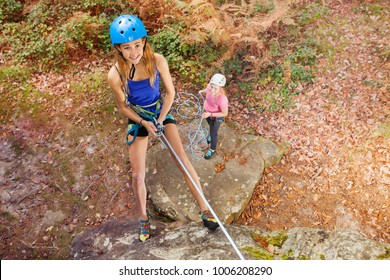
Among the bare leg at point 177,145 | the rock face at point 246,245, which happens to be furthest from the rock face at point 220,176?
the bare leg at point 177,145

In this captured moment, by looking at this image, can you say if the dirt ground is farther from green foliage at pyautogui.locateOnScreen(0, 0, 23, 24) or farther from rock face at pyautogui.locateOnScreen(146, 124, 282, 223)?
green foliage at pyautogui.locateOnScreen(0, 0, 23, 24)

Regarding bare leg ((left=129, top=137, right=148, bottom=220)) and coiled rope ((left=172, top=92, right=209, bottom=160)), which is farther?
coiled rope ((left=172, top=92, right=209, bottom=160))

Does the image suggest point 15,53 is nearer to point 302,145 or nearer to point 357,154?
point 302,145

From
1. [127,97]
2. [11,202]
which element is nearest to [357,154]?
[127,97]

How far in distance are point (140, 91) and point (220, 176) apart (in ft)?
7.62

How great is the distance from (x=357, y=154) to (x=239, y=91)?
2.68 meters

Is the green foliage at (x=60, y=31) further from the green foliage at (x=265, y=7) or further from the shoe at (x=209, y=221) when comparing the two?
the shoe at (x=209, y=221)

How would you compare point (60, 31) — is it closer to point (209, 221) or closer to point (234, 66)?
point (234, 66)

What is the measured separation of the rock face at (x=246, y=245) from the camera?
3.23m

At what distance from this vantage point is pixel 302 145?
216 inches

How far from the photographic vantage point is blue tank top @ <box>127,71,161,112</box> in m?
3.38

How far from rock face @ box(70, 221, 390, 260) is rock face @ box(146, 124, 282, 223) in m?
0.64

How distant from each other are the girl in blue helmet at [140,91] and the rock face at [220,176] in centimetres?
77

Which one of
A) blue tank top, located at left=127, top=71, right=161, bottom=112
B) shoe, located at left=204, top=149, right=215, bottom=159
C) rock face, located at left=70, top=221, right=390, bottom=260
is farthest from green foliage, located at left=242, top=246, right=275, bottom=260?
blue tank top, located at left=127, top=71, right=161, bottom=112
